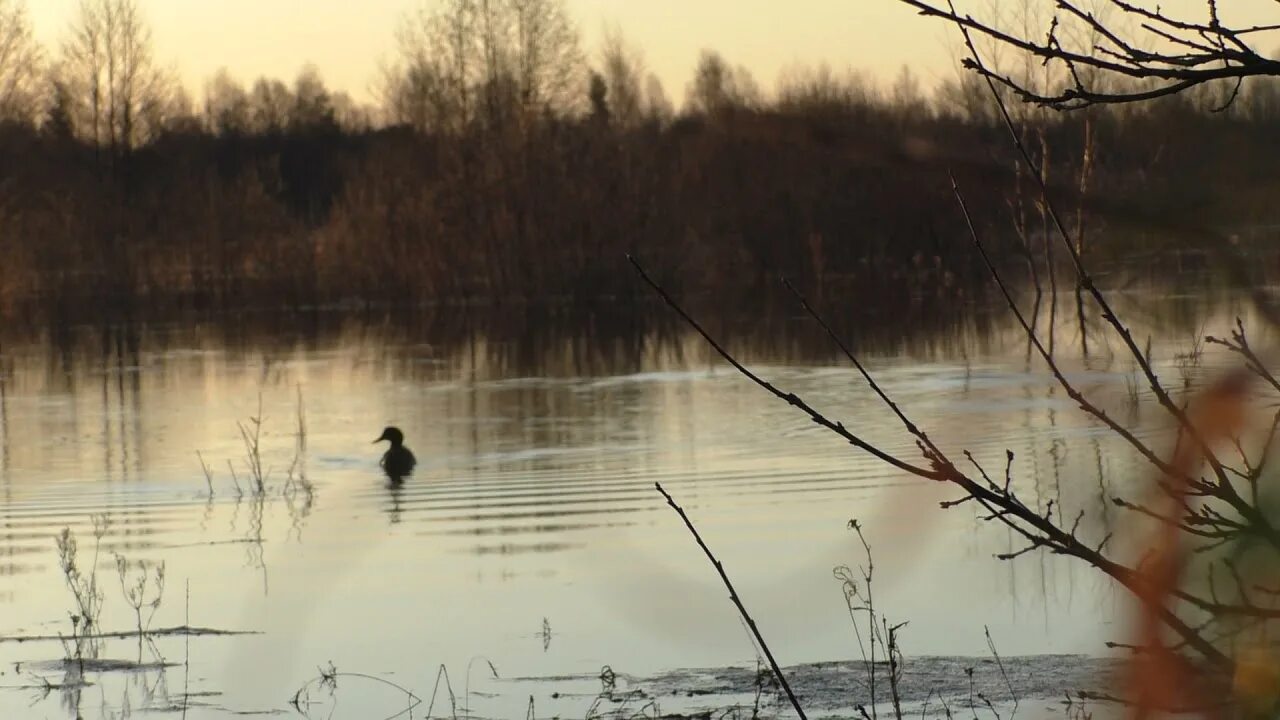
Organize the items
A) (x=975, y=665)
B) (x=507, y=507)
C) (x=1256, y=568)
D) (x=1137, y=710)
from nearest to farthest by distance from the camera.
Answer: (x=1137, y=710) < (x=1256, y=568) < (x=975, y=665) < (x=507, y=507)

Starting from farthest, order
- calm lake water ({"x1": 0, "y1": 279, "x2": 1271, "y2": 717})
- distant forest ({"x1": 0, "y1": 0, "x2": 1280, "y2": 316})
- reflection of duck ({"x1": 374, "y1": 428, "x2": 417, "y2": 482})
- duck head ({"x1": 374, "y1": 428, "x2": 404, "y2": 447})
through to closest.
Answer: distant forest ({"x1": 0, "y1": 0, "x2": 1280, "y2": 316}), duck head ({"x1": 374, "y1": 428, "x2": 404, "y2": 447}), reflection of duck ({"x1": 374, "y1": 428, "x2": 417, "y2": 482}), calm lake water ({"x1": 0, "y1": 279, "x2": 1271, "y2": 717})

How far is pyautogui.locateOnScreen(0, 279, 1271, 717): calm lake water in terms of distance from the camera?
8.44m

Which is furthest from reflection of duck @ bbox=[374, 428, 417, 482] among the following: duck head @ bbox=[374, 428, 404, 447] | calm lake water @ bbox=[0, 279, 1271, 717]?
calm lake water @ bbox=[0, 279, 1271, 717]

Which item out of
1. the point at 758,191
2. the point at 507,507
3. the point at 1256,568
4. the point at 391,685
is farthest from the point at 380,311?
the point at 1256,568

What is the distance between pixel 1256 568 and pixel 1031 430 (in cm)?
1526

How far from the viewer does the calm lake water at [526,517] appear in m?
8.44

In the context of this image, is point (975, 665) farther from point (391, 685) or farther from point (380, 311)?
point (380, 311)

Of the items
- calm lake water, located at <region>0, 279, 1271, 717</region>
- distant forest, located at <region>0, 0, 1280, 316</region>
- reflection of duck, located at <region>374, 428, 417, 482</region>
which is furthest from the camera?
distant forest, located at <region>0, 0, 1280, 316</region>

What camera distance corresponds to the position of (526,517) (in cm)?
1292

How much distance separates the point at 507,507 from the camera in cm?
1345

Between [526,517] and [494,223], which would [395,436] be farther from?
[494,223]

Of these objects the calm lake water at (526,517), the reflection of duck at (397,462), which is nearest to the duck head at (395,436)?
the reflection of duck at (397,462)

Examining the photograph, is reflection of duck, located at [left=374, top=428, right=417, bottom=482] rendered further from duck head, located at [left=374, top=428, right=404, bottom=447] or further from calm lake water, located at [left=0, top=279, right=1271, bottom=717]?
calm lake water, located at [left=0, top=279, right=1271, bottom=717]

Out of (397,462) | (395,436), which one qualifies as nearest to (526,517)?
(397,462)
